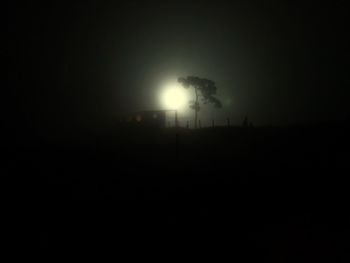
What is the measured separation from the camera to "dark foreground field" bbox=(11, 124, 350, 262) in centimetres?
1752

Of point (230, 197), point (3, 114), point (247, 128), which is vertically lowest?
point (230, 197)

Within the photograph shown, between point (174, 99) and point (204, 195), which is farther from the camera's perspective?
point (174, 99)

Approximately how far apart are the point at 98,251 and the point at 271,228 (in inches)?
376

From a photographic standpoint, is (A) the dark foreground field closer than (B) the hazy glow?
Yes

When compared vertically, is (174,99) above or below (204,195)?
above

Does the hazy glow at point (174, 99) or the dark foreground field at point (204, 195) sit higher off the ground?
the hazy glow at point (174, 99)

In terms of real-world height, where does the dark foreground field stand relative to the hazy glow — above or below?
below

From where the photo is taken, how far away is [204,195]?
24.0 m

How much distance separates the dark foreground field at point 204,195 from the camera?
17.5 metres

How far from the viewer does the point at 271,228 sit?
61.7ft

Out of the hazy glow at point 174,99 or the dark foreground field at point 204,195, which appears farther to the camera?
the hazy glow at point 174,99

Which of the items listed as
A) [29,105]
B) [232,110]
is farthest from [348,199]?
[232,110]

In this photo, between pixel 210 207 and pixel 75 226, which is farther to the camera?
pixel 210 207

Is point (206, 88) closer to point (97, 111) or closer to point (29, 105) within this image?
point (97, 111)
